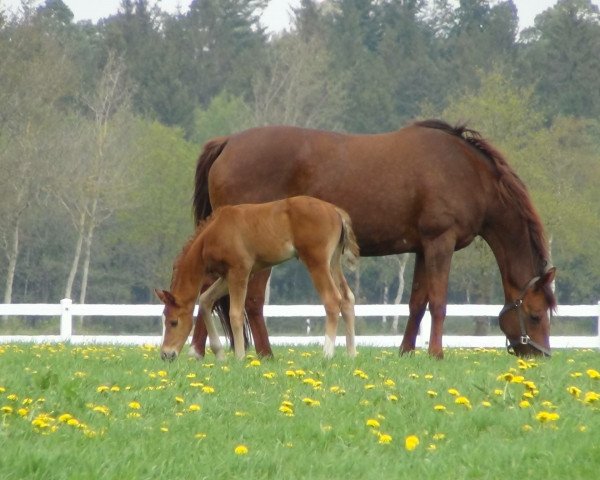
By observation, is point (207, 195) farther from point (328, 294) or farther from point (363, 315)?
point (363, 315)

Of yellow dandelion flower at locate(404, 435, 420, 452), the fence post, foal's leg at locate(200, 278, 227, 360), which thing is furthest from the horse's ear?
the fence post

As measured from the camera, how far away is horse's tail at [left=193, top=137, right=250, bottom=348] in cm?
1179

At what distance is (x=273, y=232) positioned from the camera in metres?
10.8

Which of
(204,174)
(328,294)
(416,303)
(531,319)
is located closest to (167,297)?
(328,294)

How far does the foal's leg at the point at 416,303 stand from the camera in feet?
40.4

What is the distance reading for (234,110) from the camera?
59000mm

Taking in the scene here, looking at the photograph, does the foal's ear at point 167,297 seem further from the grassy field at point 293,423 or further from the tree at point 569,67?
the tree at point 569,67

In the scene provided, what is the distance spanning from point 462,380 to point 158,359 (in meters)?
2.97

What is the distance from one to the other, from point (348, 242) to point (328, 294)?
510mm

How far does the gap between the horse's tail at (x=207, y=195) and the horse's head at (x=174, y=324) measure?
763 mm

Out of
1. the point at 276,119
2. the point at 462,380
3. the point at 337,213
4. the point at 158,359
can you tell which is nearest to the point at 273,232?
the point at 337,213

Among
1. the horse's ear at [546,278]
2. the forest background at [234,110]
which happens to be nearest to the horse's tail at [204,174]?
the horse's ear at [546,278]

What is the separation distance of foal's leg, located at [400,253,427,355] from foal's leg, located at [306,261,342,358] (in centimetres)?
152

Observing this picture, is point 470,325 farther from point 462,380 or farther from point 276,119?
point 462,380
